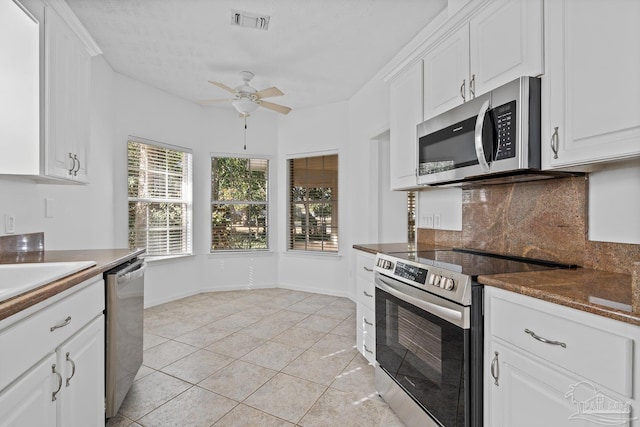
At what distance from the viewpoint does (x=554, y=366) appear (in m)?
1.08

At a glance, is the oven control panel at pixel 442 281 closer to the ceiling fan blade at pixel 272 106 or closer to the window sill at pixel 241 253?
the ceiling fan blade at pixel 272 106

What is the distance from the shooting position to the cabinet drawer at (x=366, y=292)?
2.45 m

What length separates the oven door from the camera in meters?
1.41

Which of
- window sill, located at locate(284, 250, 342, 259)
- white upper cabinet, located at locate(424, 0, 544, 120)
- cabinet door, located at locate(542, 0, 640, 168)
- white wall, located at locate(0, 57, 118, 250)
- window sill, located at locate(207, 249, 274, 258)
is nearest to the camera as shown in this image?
cabinet door, located at locate(542, 0, 640, 168)

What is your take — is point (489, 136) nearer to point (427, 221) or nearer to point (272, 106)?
point (427, 221)

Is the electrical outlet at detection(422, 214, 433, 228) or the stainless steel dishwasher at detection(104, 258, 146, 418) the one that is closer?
the stainless steel dishwasher at detection(104, 258, 146, 418)

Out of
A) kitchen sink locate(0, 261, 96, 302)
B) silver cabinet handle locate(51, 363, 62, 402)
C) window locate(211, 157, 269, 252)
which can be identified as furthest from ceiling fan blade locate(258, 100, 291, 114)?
silver cabinet handle locate(51, 363, 62, 402)

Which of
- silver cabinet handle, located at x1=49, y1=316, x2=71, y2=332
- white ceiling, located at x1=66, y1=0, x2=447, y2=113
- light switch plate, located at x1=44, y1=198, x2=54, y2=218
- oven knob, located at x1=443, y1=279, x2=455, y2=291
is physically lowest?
silver cabinet handle, located at x1=49, y1=316, x2=71, y2=332

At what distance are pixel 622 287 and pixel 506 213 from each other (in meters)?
0.91

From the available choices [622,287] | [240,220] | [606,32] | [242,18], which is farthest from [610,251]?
[240,220]

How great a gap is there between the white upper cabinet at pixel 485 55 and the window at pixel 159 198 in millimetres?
3579

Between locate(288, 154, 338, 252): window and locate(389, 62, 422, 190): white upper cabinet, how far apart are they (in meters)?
2.18

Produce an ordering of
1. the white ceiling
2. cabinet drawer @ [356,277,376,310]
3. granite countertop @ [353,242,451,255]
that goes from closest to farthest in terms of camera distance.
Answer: granite countertop @ [353,242,451,255], cabinet drawer @ [356,277,376,310], the white ceiling

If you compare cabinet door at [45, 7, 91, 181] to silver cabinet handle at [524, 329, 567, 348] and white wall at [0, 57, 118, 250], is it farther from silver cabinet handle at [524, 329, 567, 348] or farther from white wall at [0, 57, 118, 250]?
silver cabinet handle at [524, 329, 567, 348]
